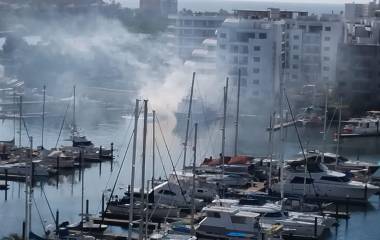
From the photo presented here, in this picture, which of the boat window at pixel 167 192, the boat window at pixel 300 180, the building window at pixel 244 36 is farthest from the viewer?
the building window at pixel 244 36

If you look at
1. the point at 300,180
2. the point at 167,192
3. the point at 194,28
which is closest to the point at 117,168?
the point at 167,192

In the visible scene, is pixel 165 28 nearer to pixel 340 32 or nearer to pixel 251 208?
pixel 340 32

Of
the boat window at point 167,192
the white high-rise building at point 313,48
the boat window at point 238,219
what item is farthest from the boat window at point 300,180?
the white high-rise building at point 313,48

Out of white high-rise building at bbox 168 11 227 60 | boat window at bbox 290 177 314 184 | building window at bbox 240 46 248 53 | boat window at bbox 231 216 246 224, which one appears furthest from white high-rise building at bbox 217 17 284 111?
boat window at bbox 231 216 246 224

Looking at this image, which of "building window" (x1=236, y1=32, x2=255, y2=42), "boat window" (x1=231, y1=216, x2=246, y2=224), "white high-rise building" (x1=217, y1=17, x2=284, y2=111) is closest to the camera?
"boat window" (x1=231, y1=216, x2=246, y2=224)

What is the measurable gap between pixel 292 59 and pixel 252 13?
3.81 ft

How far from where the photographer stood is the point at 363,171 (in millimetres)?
13578

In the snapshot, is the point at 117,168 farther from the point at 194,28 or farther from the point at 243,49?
the point at 194,28

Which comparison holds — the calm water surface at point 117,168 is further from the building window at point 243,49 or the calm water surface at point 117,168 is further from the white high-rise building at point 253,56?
the building window at point 243,49

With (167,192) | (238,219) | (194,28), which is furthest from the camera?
(194,28)

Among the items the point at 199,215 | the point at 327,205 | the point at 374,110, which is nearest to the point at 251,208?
the point at 199,215

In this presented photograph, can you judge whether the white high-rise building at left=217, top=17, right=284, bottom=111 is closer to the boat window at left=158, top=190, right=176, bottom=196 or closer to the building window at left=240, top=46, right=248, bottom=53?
the building window at left=240, top=46, right=248, bottom=53

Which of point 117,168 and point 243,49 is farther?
point 243,49

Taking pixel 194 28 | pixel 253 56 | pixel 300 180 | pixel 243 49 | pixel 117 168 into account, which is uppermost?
pixel 194 28
